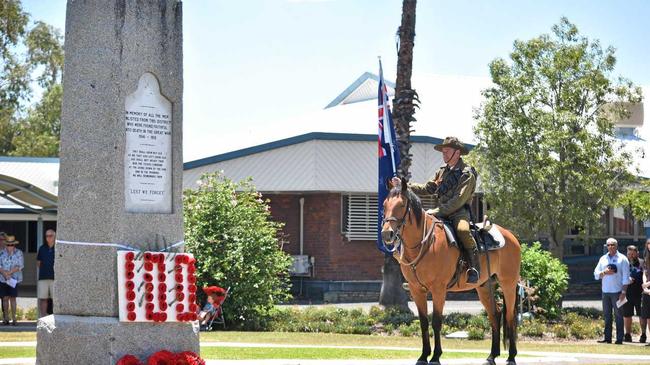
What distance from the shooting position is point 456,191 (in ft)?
47.9

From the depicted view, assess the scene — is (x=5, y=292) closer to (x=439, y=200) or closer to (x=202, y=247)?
(x=202, y=247)

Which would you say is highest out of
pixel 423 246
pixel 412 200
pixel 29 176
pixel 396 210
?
pixel 29 176

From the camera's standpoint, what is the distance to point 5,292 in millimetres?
23109

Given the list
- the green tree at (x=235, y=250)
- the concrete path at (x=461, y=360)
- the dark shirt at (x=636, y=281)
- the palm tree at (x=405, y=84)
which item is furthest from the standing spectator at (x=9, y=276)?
the dark shirt at (x=636, y=281)

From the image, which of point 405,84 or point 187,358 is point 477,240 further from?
point 405,84

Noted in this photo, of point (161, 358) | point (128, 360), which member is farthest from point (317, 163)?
point (128, 360)

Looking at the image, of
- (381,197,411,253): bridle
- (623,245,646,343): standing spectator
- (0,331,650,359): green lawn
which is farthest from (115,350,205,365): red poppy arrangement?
(623,245,646,343): standing spectator

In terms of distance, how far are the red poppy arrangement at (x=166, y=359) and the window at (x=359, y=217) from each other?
77.1 ft

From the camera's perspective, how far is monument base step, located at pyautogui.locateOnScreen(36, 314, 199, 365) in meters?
10.7

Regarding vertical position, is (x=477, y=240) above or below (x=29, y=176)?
below

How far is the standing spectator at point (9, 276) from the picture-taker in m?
22.9

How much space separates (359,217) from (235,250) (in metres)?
11.9

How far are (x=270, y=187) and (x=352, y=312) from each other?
34.4 feet

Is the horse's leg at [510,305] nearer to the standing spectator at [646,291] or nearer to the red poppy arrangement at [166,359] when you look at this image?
the red poppy arrangement at [166,359]
